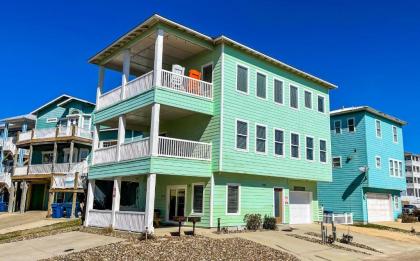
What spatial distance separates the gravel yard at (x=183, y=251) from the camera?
46.2 ft

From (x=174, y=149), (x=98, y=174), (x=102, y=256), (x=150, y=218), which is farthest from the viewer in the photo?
(x=98, y=174)

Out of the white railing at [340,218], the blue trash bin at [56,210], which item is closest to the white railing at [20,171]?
the blue trash bin at [56,210]

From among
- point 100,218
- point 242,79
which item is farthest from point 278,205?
point 100,218

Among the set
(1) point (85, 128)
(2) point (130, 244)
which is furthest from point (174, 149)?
(1) point (85, 128)

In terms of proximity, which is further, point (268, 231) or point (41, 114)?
point (41, 114)

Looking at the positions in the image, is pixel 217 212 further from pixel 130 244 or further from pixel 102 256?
pixel 102 256

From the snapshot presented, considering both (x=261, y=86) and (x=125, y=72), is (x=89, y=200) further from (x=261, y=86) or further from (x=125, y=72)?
(x=261, y=86)

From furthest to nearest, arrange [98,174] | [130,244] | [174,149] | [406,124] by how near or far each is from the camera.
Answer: [406,124]
[98,174]
[174,149]
[130,244]

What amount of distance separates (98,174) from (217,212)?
7.66 metres

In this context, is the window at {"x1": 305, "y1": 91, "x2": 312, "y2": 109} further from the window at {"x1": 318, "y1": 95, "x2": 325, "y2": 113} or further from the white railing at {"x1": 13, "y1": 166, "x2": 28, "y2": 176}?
the white railing at {"x1": 13, "y1": 166, "x2": 28, "y2": 176}

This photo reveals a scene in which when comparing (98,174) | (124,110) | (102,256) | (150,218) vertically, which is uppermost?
(124,110)

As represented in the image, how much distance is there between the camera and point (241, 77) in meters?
23.2

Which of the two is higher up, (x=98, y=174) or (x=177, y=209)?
(x=98, y=174)

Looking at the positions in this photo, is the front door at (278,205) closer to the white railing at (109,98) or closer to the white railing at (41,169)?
the white railing at (109,98)
